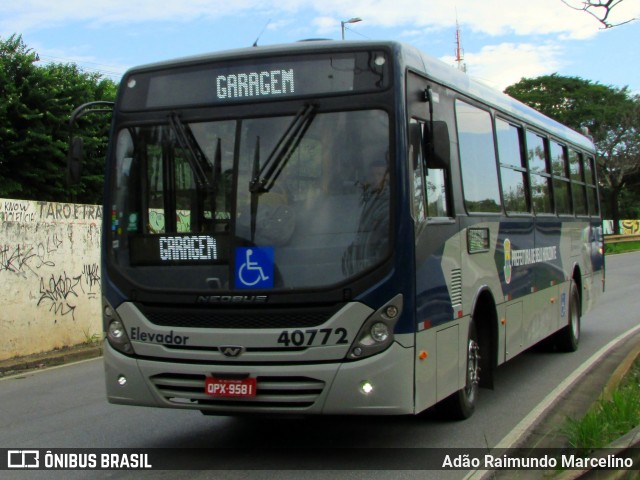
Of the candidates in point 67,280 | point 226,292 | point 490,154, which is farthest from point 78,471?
point 67,280

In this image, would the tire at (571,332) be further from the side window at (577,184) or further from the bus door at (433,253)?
the bus door at (433,253)

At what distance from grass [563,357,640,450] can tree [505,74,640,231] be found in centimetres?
5057

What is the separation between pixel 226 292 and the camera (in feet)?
20.4

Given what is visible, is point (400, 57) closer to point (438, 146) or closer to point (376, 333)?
point (438, 146)

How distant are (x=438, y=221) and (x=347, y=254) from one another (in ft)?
3.68

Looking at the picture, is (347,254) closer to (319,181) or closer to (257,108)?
(319,181)

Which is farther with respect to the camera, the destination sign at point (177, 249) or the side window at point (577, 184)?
the side window at point (577, 184)

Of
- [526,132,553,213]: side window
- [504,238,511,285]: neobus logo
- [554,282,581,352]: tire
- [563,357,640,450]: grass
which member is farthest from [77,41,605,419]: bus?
[554,282,581,352]: tire

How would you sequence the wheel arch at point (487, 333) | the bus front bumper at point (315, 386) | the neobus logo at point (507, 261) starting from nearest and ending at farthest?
the bus front bumper at point (315, 386)
the wheel arch at point (487, 333)
the neobus logo at point (507, 261)

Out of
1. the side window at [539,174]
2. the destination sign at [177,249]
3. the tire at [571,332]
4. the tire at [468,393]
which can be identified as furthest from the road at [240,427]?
the side window at [539,174]

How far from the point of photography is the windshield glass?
611 centimetres

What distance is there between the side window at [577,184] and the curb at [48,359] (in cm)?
783

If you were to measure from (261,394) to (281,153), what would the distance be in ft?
5.64

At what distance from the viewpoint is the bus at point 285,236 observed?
602 centimetres
